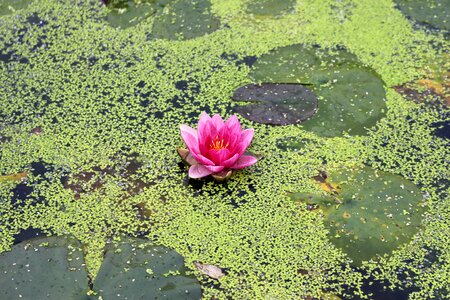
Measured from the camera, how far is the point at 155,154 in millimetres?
2697

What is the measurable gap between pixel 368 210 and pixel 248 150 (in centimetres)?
54

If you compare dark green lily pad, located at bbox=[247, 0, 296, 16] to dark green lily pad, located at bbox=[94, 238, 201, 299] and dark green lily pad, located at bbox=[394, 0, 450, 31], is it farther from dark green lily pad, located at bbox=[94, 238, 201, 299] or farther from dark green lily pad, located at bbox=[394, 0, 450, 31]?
dark green lily pad, located at bbox=[94, 238, 201, 299]

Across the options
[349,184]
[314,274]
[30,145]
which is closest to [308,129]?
[349,184]

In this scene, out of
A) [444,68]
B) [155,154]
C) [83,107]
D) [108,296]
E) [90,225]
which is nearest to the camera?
[108,296]

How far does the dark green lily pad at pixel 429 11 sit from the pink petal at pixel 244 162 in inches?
54.1

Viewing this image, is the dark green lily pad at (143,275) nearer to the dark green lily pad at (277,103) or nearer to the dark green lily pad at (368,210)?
the dark green lily pad at (368,210)

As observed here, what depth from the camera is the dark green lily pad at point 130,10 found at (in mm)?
3359

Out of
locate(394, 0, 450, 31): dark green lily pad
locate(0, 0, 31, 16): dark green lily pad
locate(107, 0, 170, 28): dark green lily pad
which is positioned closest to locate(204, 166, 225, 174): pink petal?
locate(107, 0, 170, 28): dark green lily pad

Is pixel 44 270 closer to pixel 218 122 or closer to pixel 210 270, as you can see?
pixel 210 270

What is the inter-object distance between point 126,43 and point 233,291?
4.97 feet

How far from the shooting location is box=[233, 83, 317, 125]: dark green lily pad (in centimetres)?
281

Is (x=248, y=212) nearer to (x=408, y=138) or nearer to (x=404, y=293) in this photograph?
(x=404, y=293)

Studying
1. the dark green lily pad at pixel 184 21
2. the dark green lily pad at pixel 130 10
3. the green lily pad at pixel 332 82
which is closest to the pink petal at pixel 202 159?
the green lily pad at pixel 332 82

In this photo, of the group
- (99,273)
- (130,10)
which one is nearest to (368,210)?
(99,273)
